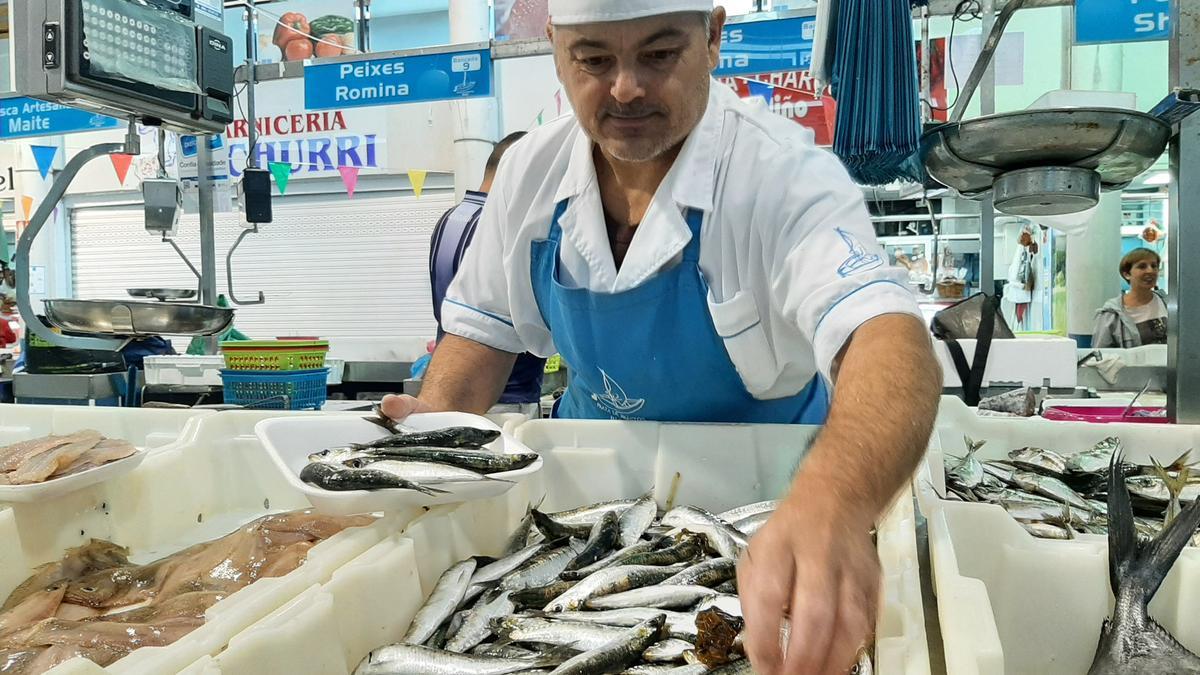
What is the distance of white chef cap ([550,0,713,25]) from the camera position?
194cm

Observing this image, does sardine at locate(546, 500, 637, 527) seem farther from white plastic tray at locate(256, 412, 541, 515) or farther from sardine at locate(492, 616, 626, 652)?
sardine at locate(492, 616, 626, 652)

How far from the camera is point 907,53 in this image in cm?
321

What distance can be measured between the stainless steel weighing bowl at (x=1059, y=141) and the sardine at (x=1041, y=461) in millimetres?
893

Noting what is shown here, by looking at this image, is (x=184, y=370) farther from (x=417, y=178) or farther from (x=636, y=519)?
(x=417, y=178)

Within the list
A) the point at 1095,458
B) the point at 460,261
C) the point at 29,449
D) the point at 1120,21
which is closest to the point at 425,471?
the point at 29,449

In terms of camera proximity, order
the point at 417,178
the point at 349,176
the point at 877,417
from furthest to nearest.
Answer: the point at 349,176
the point at 417,178
the point at 877,417

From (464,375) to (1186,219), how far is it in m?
2.20

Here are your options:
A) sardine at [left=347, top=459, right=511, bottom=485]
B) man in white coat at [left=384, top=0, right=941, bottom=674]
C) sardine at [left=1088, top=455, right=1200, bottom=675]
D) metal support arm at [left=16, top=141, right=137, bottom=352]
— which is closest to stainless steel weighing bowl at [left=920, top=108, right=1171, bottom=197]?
man in white coat at [left=384, top=0, right=941, bottom=674]

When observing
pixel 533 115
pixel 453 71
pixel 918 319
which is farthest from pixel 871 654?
pixel 533 115

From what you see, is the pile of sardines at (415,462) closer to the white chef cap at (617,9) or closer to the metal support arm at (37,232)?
the white chef cap at (617,9)

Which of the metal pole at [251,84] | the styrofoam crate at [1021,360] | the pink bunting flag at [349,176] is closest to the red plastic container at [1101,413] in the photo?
the styrofoam crate at [1021,360]

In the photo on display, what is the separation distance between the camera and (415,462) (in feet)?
5.64

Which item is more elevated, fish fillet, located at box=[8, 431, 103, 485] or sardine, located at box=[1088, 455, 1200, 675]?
fish fillet, located at box=[8, 431, 103, 485]

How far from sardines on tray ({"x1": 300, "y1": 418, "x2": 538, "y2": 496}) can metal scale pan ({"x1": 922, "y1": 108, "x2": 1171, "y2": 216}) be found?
5.65 ft
